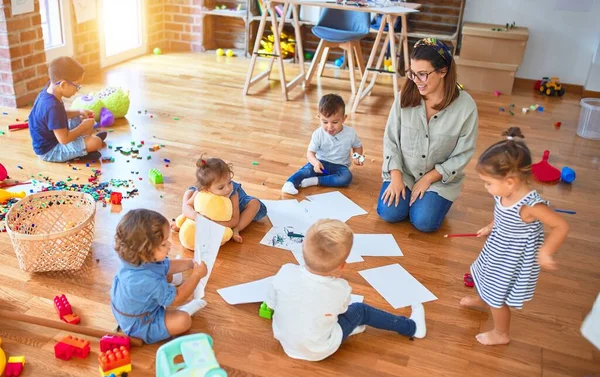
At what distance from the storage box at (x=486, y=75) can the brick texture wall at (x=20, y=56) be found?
3.27 meters

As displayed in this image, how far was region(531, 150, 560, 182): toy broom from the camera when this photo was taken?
328cm

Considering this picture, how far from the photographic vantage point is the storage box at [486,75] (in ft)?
16.1

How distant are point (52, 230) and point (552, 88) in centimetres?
418

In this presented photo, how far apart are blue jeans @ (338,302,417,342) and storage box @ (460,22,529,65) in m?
3.53

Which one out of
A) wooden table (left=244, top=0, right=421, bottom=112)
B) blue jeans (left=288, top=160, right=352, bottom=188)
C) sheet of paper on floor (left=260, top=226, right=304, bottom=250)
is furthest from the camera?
wooden table (left=244, top=0, right=421, bottom=112)

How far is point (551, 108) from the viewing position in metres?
4.64

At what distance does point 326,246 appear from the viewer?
1.67 metres

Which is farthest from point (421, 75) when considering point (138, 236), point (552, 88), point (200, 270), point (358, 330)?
point (552, 88)

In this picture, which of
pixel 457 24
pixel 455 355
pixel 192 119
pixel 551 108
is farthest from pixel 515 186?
pixel 457 24

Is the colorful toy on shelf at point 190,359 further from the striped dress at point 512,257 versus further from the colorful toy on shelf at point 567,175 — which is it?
the colorful toy on shelf at point 567,175

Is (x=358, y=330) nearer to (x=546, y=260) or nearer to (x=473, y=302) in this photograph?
(x=473, y=302)

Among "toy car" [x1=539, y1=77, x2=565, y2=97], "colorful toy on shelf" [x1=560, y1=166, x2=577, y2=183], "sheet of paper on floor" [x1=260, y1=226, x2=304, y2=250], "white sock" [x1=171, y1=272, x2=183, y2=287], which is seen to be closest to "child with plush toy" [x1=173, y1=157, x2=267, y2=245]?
"sheet of paper on floor" [x1=260, y1=226, x2=304, y2=250]

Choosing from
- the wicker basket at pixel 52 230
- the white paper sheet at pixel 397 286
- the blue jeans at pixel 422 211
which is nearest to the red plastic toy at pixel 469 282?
the white paper sheet at pixel 397 286

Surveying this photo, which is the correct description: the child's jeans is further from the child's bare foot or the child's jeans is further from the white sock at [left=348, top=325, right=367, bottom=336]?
the child's bare foot
